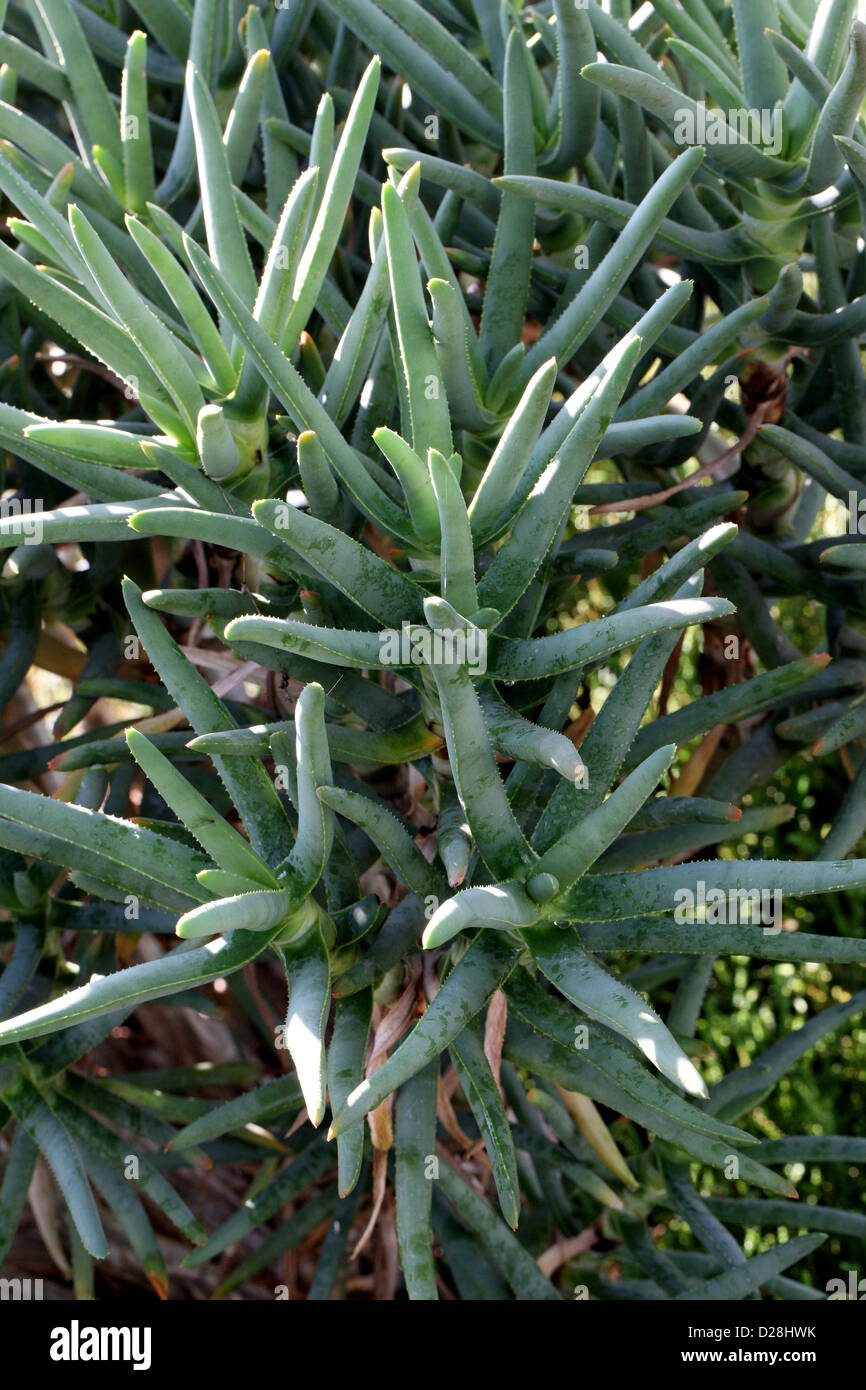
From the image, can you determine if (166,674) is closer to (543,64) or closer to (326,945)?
(326,945)

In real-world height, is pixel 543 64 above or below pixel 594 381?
above

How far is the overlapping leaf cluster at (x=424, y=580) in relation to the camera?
48cm

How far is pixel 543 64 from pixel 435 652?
577 millimetres

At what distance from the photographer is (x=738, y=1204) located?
2.70 feet

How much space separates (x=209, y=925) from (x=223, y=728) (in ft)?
0.49

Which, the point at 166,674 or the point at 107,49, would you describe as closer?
the point at 166,674

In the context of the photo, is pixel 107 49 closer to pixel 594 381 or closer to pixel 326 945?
pixel 594 381

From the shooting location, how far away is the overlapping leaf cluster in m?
0.48

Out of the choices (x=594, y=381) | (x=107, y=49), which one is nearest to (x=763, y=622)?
(x=594, y=381)

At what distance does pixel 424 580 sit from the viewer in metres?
0.54
